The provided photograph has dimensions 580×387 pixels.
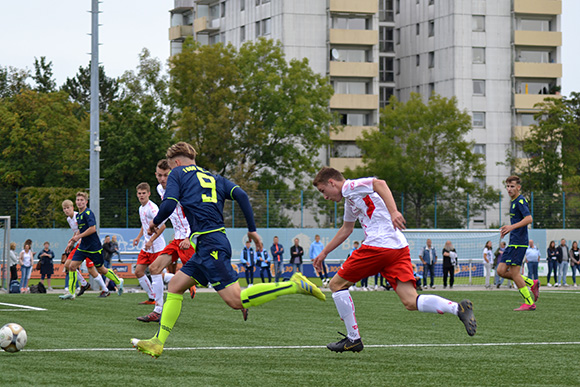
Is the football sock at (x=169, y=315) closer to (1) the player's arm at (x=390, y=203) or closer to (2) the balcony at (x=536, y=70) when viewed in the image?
(1) the player's arm at (x=390, y=203)

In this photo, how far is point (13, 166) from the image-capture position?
179ft

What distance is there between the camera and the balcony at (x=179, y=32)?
78.4 metres

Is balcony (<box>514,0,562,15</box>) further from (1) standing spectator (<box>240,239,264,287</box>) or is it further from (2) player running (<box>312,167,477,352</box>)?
(2) player running (<box>312,167,477,352</box>)

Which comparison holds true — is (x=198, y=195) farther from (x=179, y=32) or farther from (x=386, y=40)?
(x=179, y=32)

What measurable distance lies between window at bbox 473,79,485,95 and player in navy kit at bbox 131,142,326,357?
→ 210 ft

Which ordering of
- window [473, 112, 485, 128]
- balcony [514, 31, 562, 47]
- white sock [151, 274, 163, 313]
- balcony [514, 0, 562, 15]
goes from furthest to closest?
window [473, 112, 485, 128] < balcony [514, 31, 562, 47] < balcony [514, 0, 562, 15] < white sock [151, 274, 163, 313]

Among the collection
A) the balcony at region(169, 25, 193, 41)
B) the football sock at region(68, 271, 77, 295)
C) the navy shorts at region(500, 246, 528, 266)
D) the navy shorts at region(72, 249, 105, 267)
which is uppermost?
the balcony at region(169, 25, 193, 41)

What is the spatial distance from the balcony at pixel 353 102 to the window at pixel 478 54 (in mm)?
8375

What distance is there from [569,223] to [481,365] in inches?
1324

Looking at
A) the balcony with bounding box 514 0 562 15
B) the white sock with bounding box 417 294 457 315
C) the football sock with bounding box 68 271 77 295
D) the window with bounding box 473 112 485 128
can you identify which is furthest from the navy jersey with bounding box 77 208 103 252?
the balcony with bounding box 514 0 562 15

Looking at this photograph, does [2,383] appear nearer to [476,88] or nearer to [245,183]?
[245,183]

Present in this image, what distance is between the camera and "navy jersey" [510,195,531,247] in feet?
50.4

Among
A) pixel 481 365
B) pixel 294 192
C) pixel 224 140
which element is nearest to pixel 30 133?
pixel 224 140

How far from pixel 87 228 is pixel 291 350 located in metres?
9.10
